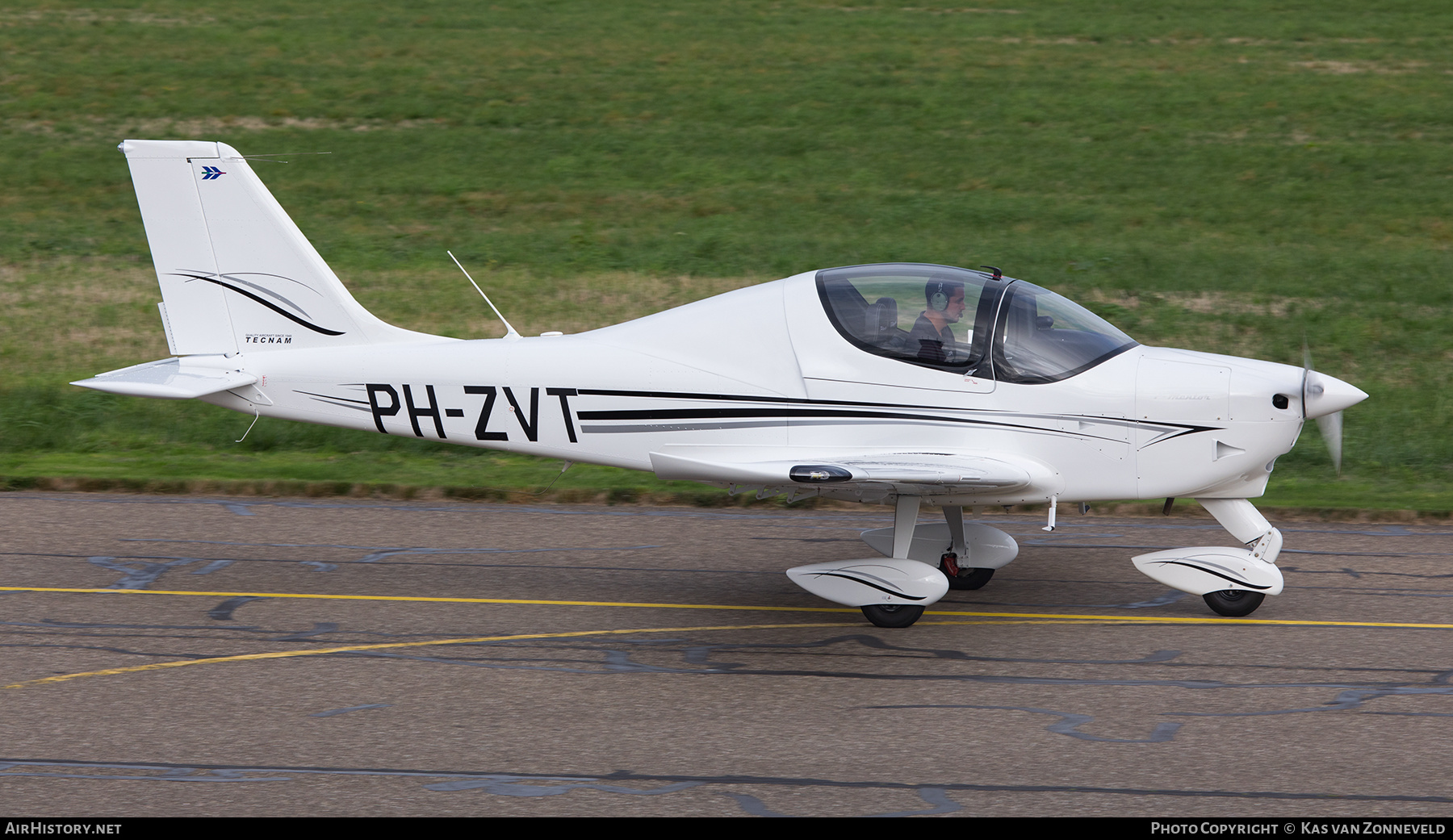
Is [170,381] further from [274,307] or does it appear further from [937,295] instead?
[937,295]

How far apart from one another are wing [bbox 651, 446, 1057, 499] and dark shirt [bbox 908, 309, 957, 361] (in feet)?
1.96

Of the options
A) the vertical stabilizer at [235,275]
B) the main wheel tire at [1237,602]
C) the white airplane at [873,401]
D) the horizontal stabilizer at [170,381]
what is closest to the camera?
the white airplane at [873,401]

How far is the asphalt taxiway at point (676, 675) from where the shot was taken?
627cm

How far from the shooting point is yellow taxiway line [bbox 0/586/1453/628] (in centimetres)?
854

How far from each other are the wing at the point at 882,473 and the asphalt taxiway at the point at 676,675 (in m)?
0.92

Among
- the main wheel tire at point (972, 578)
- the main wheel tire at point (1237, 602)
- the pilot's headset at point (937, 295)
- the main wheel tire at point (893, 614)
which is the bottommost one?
the main wheel tire at point (1237, 602)

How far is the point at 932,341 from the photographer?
27.6ft

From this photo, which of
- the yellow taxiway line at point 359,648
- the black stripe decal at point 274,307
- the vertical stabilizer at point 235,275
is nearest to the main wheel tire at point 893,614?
the yellow taxiway line at point 359,648

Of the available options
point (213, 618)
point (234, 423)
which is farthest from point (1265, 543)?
point (234, 423)

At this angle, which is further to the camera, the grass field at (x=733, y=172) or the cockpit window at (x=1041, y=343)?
the grass field at (x=733, y=172)

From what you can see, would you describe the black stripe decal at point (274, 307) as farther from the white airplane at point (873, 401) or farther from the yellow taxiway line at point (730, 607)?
the yellow taxiway line at point (730, 607)

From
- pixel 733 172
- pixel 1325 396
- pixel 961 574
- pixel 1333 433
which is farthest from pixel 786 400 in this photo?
pixel 733 172

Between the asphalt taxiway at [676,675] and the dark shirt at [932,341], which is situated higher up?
the dark shirt at [932,341]
